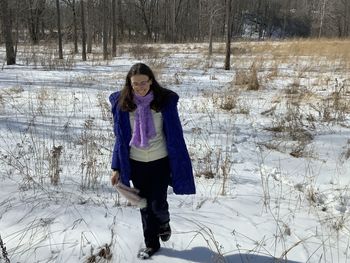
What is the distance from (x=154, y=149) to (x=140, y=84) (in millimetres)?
468

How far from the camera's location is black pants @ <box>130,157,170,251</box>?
8.91 feet

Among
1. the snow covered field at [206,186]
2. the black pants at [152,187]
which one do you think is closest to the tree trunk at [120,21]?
the snow covered field at [206,186]

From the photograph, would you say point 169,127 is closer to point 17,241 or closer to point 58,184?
point 17,241

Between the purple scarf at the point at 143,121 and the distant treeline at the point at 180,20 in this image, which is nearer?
the purple scarf at the point at 143,121

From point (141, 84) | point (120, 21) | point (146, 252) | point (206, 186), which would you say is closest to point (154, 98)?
point (141, 84)

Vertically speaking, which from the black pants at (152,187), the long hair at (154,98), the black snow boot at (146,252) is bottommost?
the black snow boot at (146,252)

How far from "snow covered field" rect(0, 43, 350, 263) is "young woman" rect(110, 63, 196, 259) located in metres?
0.46

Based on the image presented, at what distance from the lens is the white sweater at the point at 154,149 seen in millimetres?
2646

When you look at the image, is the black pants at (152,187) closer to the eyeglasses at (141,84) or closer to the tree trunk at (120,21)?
the eyeglasses at (141,84)

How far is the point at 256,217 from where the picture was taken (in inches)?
136

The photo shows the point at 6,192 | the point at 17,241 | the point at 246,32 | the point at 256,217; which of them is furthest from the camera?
the point at 246,32

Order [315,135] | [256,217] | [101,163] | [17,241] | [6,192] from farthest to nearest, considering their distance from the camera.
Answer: [315,135] → [101,163] → [6,192] → [256,217] → [17,241]

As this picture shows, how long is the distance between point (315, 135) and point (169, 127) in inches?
147

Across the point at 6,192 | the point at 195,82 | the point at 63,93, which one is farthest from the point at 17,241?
the point at 195,82
